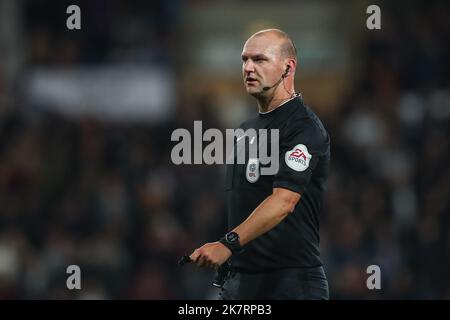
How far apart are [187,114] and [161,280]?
2.76 meters

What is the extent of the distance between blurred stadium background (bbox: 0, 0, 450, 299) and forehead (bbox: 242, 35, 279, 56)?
4.40m

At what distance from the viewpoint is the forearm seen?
5.40m

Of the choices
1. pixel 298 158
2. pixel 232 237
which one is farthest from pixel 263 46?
pixel 232 237

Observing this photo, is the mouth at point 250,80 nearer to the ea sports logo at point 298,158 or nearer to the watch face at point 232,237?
the ea sports logo at point 298,158

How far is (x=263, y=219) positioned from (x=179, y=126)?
287 inches

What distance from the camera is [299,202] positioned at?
5766 mm

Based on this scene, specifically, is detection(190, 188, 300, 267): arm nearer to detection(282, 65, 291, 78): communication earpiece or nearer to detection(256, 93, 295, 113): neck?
detection(256, 93, 295, 113): neck

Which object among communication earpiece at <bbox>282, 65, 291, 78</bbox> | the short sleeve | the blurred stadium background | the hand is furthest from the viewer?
the blurred stadium background

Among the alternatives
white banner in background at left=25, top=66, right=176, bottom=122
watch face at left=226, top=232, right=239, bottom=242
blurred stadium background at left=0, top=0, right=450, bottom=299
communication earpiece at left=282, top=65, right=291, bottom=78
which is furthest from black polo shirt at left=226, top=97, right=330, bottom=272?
white banner in background at left=25, top=66, right=176, bottom=122

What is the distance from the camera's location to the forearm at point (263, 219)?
213 inches

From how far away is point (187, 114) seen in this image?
1256cm

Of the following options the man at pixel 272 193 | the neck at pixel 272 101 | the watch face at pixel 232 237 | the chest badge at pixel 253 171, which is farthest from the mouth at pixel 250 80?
the watch face at pixel 232 237

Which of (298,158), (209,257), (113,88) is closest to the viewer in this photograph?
(209,257)

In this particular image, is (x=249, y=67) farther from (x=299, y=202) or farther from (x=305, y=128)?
(x=299, y=202)
